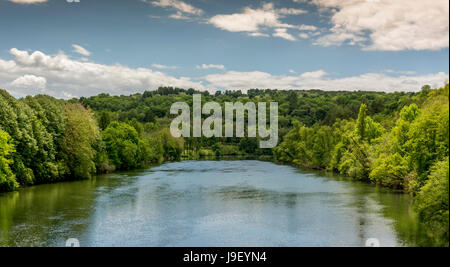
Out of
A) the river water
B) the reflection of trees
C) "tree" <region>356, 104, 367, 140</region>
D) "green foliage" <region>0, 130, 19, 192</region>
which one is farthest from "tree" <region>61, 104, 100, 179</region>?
"tree" <region>356, 104, 367, 140</region>

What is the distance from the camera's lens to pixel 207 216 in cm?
2867

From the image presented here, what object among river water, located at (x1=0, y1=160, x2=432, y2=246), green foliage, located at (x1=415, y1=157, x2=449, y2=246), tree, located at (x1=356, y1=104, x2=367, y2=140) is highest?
tree, located at (x1=356, y1=104, x2=367, y2=140)

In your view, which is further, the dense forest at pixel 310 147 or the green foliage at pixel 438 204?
the dense forest at pixel 310 147

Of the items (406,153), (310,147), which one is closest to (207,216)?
(406,153)

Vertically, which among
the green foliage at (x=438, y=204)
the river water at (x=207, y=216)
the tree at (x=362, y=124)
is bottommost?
the river water at (x=207, y=216)

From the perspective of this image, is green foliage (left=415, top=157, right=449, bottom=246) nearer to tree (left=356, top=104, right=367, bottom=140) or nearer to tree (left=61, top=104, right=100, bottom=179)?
tree (left=356, top=104, right=367, bottom=140)

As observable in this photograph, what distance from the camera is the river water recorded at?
2214cm

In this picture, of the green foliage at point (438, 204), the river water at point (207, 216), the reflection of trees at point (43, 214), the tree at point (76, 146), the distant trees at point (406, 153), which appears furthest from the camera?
the tree at point (76, 146)

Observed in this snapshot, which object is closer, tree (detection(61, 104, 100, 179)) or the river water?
the river water

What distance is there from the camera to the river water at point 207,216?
72.6 feet

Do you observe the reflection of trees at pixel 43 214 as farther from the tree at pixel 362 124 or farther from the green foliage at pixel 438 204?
the tree at pixel 362 124

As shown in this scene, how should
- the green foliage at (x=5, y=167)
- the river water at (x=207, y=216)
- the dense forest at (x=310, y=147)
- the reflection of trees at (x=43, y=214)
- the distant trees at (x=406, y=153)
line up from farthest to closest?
the green foliage at (x=5, y=167), the dense forest at (x=310, y=147), the river water at (x=207, y=216), the reflection of trees at (x=43, y=214), the distant trees at (x=406, y=153)

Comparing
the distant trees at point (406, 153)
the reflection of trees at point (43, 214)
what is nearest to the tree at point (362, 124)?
the distant trees at point (406, 153)
